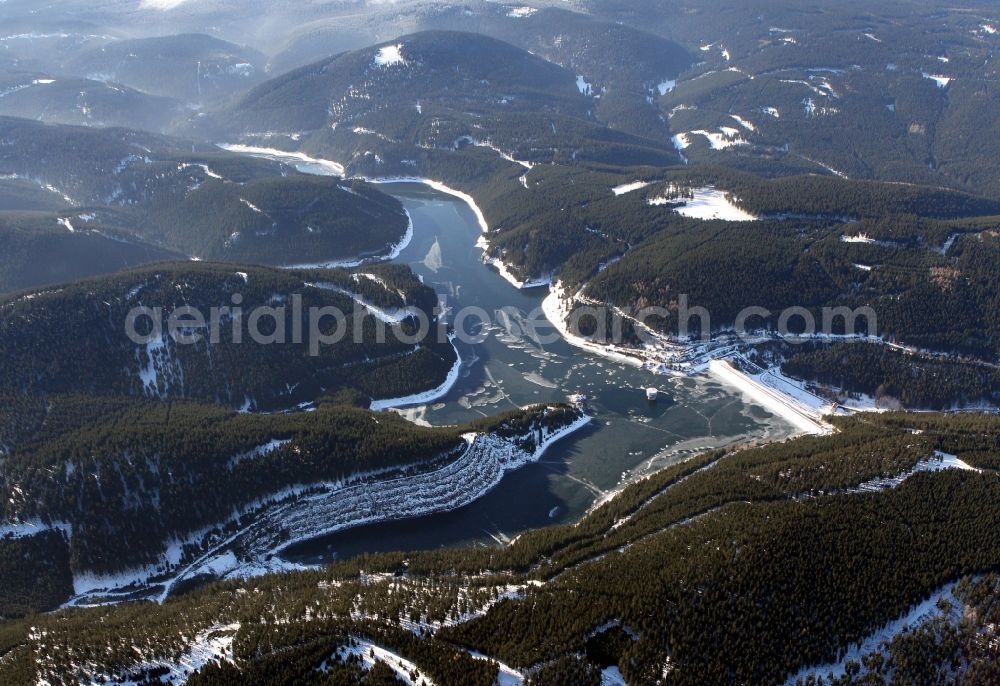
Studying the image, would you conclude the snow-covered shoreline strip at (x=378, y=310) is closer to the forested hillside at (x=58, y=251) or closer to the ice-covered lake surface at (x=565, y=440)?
the ice-covered lake surface at (x=565, y=440)

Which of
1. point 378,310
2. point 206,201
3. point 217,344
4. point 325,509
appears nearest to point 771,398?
point 378,310

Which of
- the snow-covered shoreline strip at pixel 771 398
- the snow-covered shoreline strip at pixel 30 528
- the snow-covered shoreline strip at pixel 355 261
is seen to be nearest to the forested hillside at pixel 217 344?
the snow-covered shoreline strip at pixel 30 528

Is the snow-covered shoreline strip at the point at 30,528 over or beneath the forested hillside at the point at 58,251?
beneath

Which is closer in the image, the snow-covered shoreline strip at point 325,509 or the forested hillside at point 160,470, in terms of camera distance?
the snow-covered shoreline strip at point 325,509

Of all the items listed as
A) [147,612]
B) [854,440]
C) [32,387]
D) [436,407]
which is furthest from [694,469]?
[32,387]

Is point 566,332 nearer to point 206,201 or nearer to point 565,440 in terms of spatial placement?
point 565,440

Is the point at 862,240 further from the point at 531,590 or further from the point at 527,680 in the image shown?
the point at 527,680
